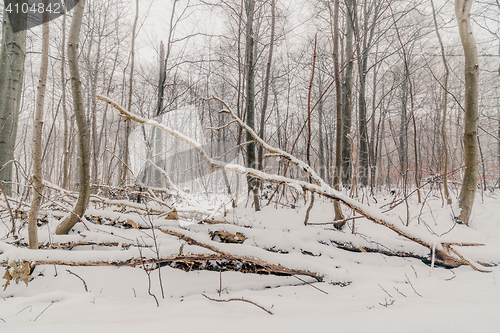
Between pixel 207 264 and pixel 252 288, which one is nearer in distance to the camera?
pixel 252 288

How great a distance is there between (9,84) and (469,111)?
21.3ft

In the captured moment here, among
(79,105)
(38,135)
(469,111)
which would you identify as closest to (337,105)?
(469,111)

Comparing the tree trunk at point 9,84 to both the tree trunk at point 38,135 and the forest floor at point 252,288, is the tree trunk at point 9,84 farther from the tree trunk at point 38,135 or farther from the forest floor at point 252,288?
the tree trunk at point 38,135

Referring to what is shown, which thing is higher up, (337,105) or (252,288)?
(337,105)

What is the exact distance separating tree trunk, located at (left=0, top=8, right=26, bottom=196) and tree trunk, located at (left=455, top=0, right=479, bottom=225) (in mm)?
6186

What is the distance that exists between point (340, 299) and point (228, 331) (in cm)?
70

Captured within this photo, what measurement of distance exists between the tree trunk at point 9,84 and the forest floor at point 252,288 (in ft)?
7.03

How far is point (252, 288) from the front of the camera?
4.79ft

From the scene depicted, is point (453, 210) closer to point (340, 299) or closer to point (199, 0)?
point (340, 299)

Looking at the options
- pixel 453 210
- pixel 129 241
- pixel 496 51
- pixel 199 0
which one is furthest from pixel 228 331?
pixel 496 51

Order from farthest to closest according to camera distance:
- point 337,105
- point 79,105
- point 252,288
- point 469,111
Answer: point 469,111 → point 337,105 → point 79,105 → point 252,288

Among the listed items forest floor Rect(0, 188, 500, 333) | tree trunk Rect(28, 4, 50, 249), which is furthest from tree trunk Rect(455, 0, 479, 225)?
tree trunk Rect(28, 4, 50, 249)

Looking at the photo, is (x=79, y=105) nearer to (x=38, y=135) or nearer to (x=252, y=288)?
(x=38, y=135)

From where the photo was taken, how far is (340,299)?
1.21m
